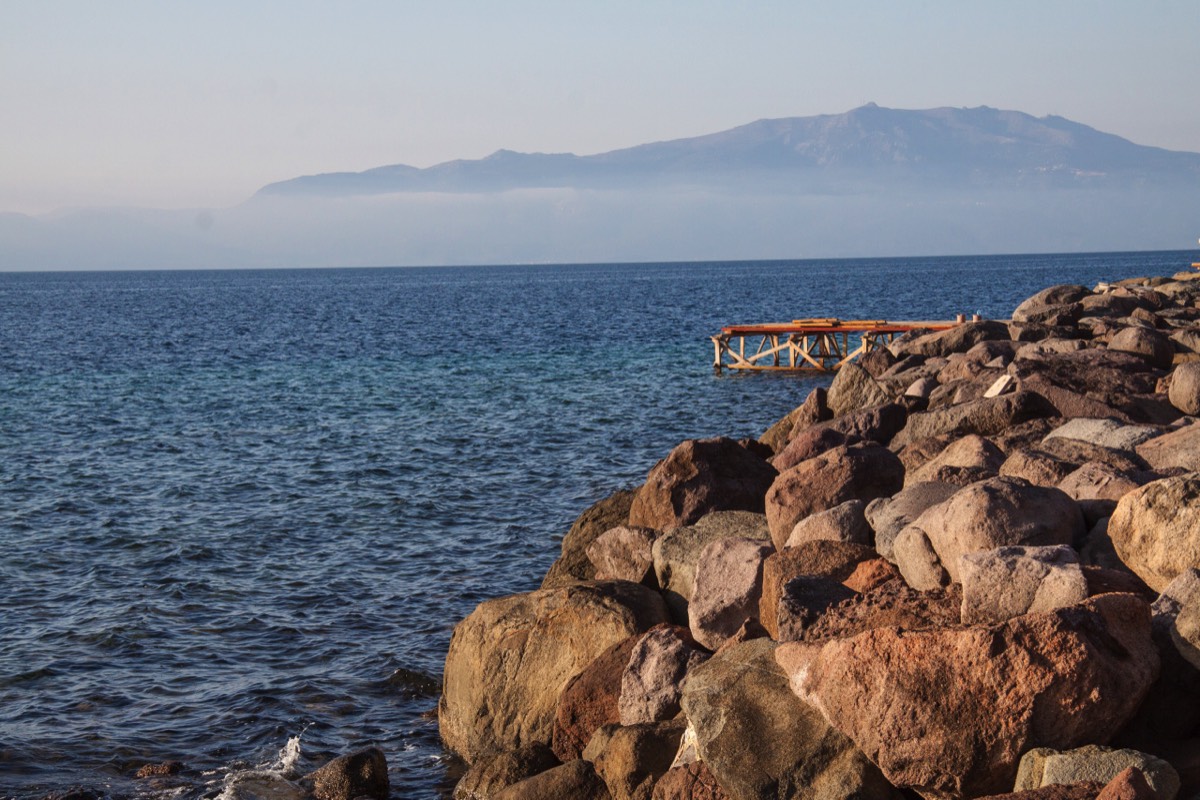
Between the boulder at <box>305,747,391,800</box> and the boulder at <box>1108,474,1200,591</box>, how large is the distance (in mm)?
5911

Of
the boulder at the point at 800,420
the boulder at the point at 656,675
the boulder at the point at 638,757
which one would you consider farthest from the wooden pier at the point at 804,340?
the boulder at the point at 638,757

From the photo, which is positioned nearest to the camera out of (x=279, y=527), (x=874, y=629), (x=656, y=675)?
(x=874, y=629)

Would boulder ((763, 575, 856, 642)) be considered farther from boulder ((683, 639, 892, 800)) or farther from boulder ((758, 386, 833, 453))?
boulder ((758, 386, 833, 453))

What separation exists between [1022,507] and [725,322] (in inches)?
2229

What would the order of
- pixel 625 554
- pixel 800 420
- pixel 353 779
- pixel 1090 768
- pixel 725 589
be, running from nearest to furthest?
pixel 1090 768, pixel 725 589, pixel 353 779, pixel 625 554, pixel 800 420

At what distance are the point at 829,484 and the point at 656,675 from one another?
297 centimetres

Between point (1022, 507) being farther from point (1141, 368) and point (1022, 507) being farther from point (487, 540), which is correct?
point (487, 540)

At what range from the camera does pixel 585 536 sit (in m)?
13.6

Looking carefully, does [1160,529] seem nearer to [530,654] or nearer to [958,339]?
[530,654]

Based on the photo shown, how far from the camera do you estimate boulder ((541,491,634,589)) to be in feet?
42.4

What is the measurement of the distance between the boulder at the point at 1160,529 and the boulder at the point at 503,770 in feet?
14.6

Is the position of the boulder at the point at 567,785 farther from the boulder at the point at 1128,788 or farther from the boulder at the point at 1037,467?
the boulder at the point at 1037,467

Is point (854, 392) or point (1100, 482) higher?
point (1100, 482)

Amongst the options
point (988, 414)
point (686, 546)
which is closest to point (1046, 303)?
point (988, 414)
